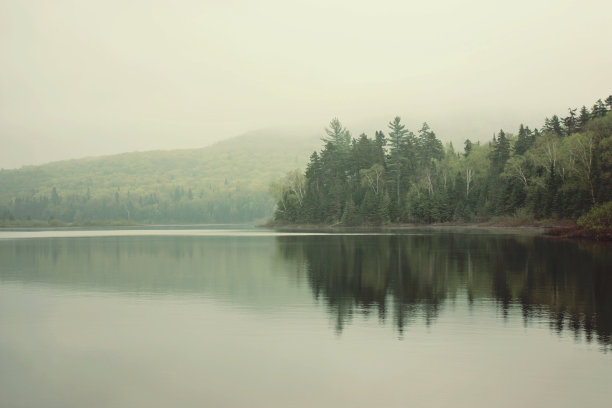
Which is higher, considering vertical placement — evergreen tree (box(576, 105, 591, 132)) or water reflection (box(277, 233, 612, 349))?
evergreen tree (box(576, 105, 591, 132))

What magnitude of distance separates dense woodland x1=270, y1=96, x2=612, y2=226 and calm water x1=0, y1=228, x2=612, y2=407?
5854 centimetres

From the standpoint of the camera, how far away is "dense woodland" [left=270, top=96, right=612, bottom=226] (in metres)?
84.4

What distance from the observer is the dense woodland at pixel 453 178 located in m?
84.4

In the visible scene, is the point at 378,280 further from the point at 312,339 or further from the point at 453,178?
the point at 453,178

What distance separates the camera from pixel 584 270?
30750mm

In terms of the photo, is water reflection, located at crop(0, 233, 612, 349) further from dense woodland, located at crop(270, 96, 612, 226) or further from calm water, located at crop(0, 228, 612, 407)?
dense woodland, located at crop(270, 96, 612, 226)

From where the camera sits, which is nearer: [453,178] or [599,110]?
[599,110]

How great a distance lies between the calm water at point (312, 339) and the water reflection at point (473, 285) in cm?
12

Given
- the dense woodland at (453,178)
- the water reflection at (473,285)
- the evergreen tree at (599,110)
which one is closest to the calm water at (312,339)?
the water reflection at (473,285)

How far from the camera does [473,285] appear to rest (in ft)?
86.7

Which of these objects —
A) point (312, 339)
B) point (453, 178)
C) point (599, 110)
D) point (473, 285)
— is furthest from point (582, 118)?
point (312, 339)

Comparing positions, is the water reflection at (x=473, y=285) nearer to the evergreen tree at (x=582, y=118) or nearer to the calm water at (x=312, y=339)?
the calm water at (x=312, y=339)

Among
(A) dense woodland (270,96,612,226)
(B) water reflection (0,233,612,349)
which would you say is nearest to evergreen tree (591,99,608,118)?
(A) dense woodland (270,96,612,226)

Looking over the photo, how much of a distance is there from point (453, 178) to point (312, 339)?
399 ft
